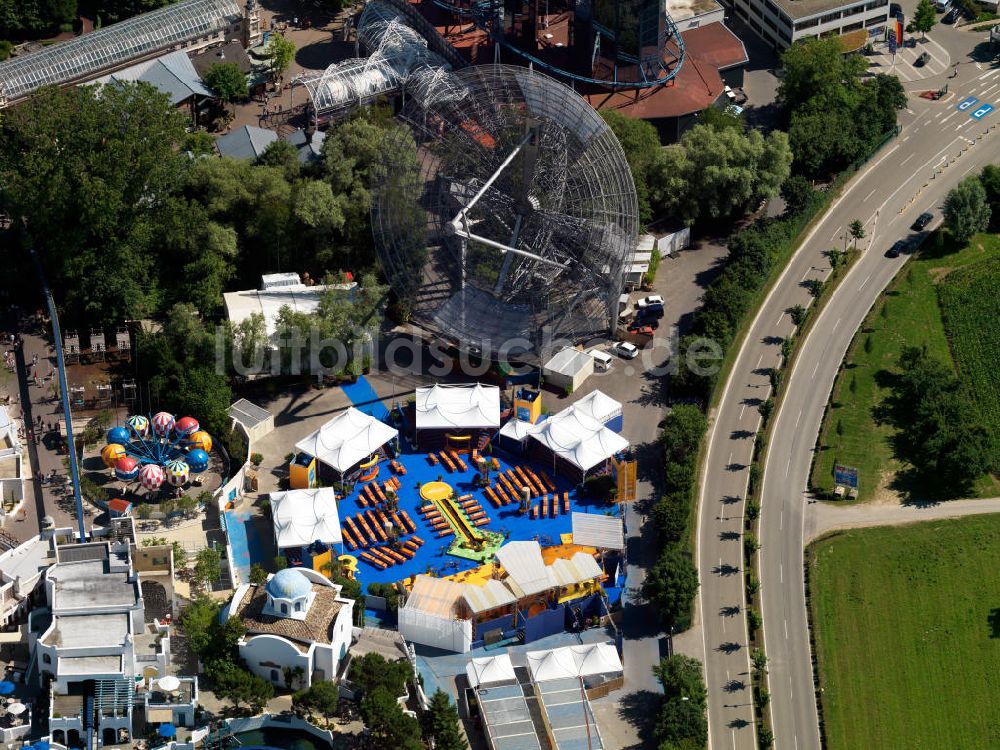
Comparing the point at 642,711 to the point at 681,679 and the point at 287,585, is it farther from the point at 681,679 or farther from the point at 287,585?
the point at 287,585

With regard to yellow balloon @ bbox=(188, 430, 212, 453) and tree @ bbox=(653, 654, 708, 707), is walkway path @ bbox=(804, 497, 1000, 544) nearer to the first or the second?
tree @ bbox=(653, 654, 708, 707)

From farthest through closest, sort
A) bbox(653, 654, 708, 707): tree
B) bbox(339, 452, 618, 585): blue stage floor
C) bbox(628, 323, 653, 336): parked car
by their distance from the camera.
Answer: bbox(628, 323, 653, 336): parked car → bbox(339, 452, 618, 585): blue stage floor → bbox(653, 654, 708, 707): tree

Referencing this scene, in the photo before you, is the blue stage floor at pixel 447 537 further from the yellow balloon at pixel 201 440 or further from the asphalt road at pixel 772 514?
the yellow balloon at pixel 201 440

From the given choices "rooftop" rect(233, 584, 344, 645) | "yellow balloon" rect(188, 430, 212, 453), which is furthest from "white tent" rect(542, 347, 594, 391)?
"rooftop" rect(233, 584, 344, 645)

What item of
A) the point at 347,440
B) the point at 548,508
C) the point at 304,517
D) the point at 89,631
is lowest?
the point at 89,631

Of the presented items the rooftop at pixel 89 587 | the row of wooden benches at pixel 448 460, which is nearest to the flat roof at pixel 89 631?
the rooftop at pixel 89 587

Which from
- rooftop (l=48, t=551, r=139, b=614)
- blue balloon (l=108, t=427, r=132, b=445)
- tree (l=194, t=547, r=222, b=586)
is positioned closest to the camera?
rooftop (l=48, t=551, r=139, b=614)

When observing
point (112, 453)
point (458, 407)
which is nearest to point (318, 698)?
point (112, 453)
